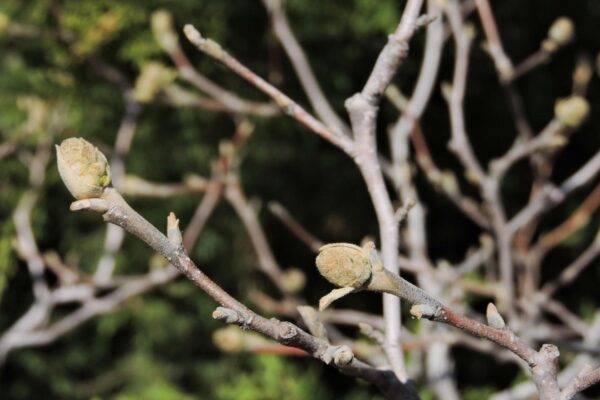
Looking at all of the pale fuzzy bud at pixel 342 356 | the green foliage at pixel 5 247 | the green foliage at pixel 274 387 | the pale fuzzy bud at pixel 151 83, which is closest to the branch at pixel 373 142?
the pale fuzzy bud at pixel 342 356

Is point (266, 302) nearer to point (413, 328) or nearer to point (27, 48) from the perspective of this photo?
point (413, 328)

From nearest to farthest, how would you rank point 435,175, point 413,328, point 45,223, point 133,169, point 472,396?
1. point 435,175
2. point 472,396
3. point 413,328
4. point 133,169
5. point 45,223

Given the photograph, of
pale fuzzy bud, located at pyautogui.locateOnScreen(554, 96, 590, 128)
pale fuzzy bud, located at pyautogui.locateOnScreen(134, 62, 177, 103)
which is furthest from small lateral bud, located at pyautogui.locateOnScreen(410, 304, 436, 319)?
pale fuzzy bud, located at pyautogui.locateOnScreen(134, 62, 177, 103)

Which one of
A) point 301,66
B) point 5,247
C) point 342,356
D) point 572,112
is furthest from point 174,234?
point 5,247

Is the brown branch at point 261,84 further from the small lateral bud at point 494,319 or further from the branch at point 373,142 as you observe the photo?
the small lateral bud at point 494,319

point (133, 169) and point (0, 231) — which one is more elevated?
point (133, 169)

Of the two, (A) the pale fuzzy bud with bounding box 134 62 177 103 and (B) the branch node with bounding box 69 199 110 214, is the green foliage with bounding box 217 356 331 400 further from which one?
(B) the branch node with bounding box 69 199 110 214

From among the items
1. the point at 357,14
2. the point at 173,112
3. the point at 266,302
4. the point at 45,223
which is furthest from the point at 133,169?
the point at 357,14
